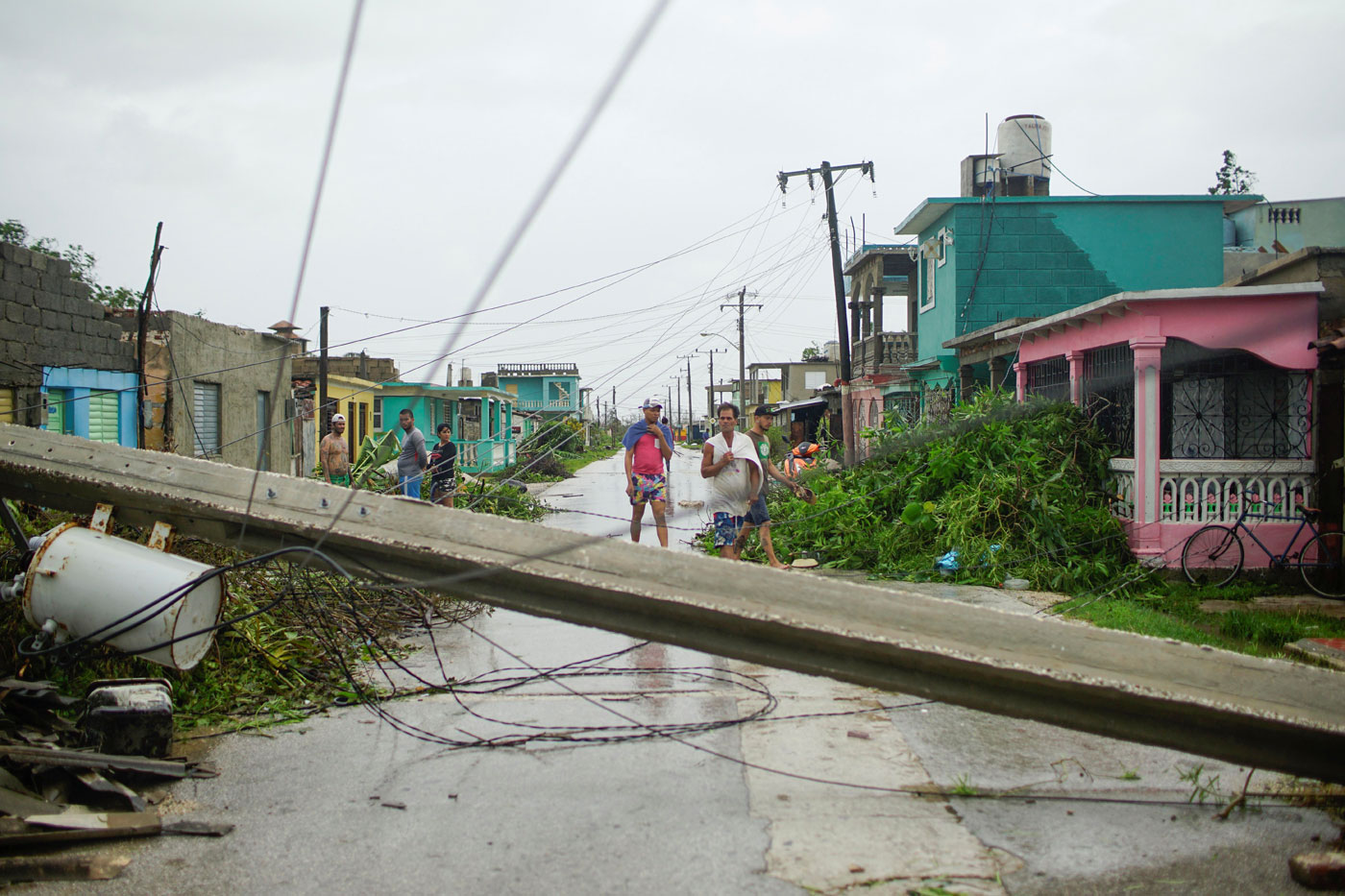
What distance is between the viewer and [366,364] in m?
40.2

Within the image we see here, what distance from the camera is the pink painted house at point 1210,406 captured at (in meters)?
9.89

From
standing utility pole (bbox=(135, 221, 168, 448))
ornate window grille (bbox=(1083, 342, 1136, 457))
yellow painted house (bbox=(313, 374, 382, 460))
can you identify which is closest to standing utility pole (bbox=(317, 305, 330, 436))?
yellow painted house (bbox=(313, 374, 382, 460))

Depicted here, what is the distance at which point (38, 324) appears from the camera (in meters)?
11.9

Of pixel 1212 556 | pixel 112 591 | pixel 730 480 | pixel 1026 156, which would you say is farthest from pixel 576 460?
pixel 112 591

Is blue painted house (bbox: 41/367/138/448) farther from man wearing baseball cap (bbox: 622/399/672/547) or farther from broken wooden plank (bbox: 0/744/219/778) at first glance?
broken wooden plank (bbox: 0/744/219/778)

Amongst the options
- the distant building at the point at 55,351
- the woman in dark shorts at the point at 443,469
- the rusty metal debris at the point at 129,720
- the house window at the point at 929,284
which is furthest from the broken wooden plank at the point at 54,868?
the house window at the point at 929,284

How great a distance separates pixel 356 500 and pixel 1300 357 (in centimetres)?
950

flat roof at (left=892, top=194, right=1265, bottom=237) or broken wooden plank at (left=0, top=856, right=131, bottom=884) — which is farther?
flat roof at (left=892, top=194, right=1265, bottom=237)

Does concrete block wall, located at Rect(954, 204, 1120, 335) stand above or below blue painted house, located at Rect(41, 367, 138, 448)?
above

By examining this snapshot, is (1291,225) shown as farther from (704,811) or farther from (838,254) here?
(704,811)

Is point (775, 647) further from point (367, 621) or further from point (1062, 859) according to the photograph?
point (367, 621)

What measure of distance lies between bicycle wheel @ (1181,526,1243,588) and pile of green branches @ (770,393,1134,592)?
0.58 meters

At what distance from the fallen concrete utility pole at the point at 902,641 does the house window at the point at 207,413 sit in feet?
49.0

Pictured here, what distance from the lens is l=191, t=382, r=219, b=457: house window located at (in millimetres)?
17000
